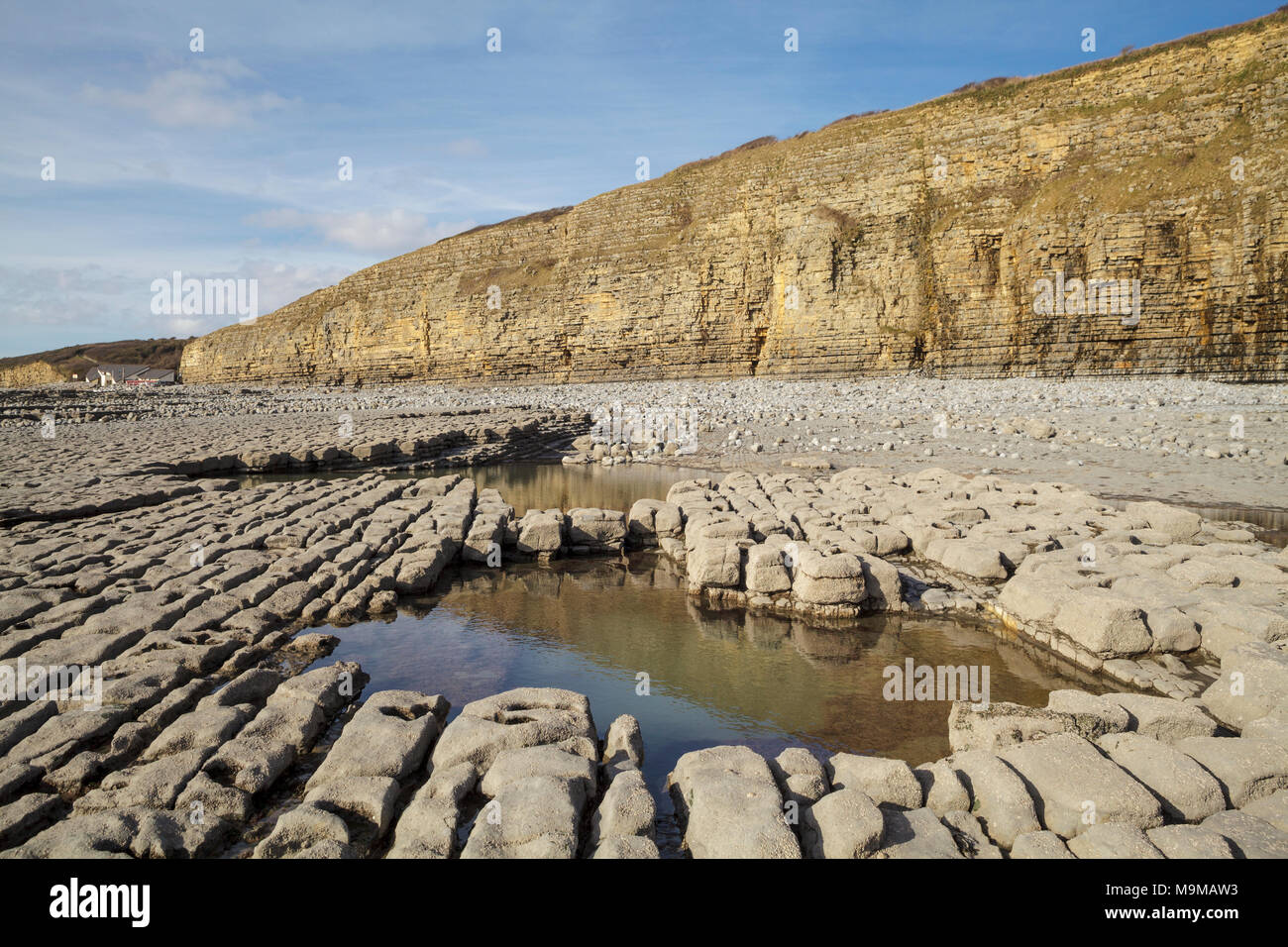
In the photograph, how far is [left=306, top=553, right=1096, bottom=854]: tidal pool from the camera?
4.97 meters

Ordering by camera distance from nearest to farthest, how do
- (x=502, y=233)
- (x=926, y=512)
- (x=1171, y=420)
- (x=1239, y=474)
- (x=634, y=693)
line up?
(x=634, y=693) → (x=926, y=512) → (x=1239, y=474) → (x=1171, y=420) → (x=502, y=233)

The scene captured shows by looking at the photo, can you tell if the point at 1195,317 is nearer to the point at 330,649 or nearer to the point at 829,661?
the point at 829,661

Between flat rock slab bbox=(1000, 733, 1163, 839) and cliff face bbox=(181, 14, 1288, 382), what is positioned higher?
cliff face bbox=(181, 14, 1288, 382)

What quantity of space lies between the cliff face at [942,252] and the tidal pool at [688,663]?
25754 millimetres

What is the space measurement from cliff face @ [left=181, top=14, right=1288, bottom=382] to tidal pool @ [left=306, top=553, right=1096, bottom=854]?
25.8m

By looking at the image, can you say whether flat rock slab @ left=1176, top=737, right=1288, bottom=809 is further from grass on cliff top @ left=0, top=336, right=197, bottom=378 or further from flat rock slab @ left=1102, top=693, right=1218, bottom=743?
grass on cliff top @ left=0, top=336, right=197, bottom=378

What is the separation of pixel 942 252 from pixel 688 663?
97.5 feet

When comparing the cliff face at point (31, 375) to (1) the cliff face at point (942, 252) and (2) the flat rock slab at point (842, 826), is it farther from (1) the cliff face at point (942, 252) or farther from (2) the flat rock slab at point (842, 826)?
(2) the flat rock slab at point (842, 826)

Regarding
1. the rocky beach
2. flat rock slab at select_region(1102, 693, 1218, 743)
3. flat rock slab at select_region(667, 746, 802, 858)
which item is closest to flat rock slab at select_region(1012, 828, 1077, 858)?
the rocky beach

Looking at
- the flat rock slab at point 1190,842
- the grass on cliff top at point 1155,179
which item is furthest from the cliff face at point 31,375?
the flat rock slab at point 1190,842
